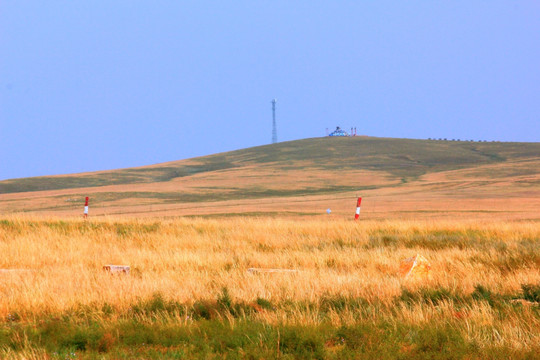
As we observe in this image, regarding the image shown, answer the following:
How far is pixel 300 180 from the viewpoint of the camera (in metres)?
61.2

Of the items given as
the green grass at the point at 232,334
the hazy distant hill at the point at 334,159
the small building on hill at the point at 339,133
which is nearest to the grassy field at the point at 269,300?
the green grass at the point at 232,334

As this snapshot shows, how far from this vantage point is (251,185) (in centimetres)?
5819

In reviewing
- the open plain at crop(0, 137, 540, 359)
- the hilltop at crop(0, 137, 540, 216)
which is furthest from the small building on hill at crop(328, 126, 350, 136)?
the open plain at crop(0, 137, 540, 359)

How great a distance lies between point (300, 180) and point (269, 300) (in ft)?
175

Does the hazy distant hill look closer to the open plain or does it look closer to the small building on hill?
the small building on hill

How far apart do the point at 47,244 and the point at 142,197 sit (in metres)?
34.6

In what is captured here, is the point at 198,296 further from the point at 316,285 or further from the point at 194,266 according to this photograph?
the point at 194,266

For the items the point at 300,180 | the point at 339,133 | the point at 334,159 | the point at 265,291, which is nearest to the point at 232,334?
the point at 265,291

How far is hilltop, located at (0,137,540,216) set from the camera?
133ft

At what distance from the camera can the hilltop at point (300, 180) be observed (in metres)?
40.6

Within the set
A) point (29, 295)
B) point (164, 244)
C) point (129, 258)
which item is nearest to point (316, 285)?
point (29, 295)

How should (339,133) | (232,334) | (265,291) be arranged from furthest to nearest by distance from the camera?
(339,133) < (265,291) < (232,334)

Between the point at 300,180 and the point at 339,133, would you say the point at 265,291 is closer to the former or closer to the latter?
the point at 300,180

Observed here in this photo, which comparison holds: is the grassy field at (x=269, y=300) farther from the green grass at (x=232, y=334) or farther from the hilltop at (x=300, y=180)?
the hilltop at (x=300, y=180)
